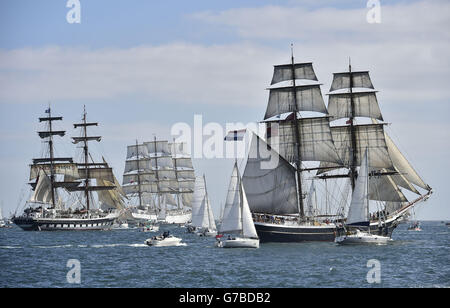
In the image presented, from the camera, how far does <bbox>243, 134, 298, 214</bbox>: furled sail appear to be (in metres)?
80.2

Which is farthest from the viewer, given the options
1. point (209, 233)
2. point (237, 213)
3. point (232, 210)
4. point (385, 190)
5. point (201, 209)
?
point (209, 233)

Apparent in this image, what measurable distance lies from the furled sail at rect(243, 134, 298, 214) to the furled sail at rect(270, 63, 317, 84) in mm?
9709

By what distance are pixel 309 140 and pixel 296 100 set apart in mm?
4885

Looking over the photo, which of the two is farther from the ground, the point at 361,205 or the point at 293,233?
the point at 361,205

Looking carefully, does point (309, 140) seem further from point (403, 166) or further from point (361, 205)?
point (361, 205)

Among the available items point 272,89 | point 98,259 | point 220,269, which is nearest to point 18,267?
point 98,259

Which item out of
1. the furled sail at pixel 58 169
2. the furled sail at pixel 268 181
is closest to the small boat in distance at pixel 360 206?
the furled sail at pixel 268 181

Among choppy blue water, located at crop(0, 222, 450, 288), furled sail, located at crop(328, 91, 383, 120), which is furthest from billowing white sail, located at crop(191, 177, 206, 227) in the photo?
choppy blue water, located at crop(0, 222, 450, 288)

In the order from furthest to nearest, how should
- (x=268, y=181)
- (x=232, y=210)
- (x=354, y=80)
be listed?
(x=354, y=80) < (x=268, y=181) < (x=232, y=210)

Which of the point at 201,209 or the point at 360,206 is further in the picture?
the point at 201,209

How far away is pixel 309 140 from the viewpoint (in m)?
87.5

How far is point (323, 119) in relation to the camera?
8719cm

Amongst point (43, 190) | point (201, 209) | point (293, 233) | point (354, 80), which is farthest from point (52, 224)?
point (354, 80)
